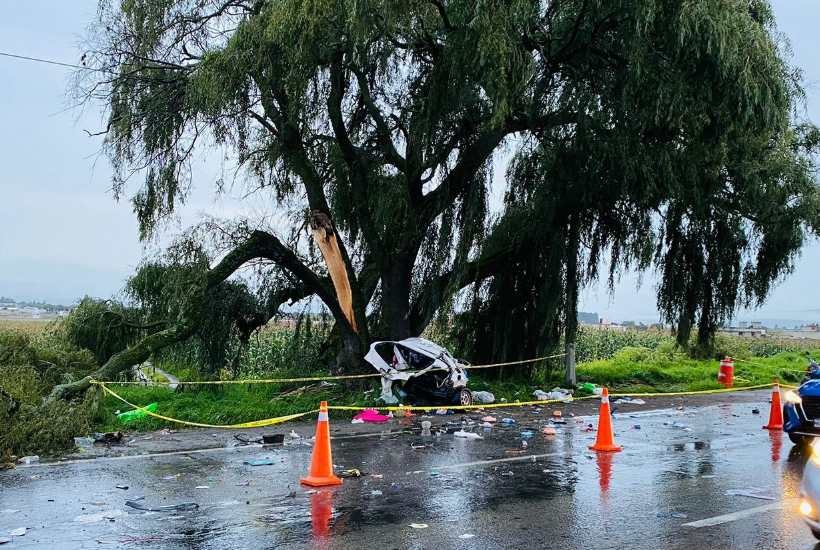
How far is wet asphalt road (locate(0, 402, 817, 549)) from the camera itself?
21.0 feet

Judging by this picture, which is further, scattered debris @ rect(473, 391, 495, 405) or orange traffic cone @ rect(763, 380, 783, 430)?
scattered debris @ rect(473, 391, 495, 405)

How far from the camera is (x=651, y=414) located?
50.5 feet

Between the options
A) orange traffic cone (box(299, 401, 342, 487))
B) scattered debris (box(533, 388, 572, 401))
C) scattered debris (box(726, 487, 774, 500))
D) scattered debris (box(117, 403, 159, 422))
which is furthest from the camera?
scattered debris (box(533, 388, 572, 401))

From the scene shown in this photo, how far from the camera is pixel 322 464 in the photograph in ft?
28.2

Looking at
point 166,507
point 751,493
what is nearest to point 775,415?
point 751,493

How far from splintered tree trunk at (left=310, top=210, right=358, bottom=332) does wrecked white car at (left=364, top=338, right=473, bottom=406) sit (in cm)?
156

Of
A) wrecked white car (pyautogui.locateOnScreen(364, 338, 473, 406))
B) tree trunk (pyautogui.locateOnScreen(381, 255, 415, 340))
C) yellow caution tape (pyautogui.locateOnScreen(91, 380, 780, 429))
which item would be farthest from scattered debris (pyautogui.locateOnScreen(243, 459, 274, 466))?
tree trunk (pyautogui.locateOnScreen(381, 255, 415, 340))

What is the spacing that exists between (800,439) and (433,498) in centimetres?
656

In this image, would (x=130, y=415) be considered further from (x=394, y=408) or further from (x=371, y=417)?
(x=394, y=408)

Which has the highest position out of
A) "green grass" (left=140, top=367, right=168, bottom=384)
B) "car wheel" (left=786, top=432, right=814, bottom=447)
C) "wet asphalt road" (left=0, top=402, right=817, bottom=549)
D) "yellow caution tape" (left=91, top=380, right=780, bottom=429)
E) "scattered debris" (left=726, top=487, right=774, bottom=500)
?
"green grass" (left=140, top=367, right=168, bottom=384)

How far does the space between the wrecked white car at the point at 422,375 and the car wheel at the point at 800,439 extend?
5.94m

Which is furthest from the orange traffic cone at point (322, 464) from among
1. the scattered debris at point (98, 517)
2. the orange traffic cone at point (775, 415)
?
the orange traffic cone at point (775, 415)

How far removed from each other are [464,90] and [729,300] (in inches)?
404

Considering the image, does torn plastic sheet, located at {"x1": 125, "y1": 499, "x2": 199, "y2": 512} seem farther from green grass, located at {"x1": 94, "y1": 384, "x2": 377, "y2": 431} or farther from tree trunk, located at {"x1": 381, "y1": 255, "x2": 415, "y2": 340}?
tree trunk, located at {"x1": 381, "y1": 255, "x2": 415, "y2": 340}
